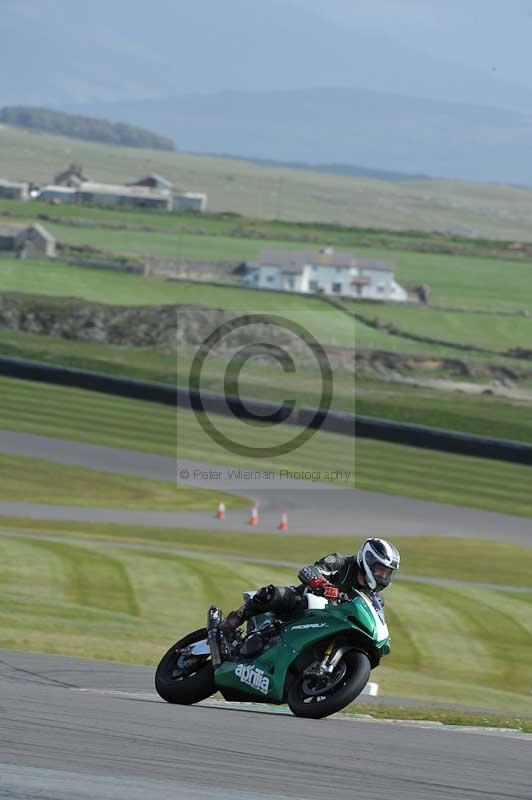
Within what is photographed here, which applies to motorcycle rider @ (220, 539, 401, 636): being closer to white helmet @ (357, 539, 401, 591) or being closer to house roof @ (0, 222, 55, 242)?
white helmet @ (357, 539, 401, 591)

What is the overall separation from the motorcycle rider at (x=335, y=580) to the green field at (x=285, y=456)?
109 feet

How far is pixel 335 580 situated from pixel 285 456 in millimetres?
37318

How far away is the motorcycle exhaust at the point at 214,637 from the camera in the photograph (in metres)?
11.0

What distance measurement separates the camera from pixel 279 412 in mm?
52562

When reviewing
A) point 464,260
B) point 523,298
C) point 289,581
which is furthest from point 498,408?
point 464,260

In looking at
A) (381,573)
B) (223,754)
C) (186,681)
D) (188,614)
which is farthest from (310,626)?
(188,614)

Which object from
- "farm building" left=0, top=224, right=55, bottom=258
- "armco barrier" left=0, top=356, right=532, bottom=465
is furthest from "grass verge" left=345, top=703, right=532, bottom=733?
"farm building" left=0, top=224, right=55, bottom=258

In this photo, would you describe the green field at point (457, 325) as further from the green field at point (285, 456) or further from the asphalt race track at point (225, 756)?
the asphalt race track at point (225, 756)

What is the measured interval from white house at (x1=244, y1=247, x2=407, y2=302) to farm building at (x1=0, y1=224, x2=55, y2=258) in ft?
59.3

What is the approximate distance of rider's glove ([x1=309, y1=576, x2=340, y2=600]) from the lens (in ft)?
34.3

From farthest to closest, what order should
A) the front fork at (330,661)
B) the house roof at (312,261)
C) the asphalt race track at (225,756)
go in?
the house roof at (312,261) < the front fork at (330,661) < the asphalt race track at (225,756)

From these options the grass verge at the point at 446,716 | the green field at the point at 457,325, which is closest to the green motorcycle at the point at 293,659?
the grass verge at the point at 446,716

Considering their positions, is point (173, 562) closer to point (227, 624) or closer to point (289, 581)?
point (289, 581)

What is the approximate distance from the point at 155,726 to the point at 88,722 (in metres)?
0.47
